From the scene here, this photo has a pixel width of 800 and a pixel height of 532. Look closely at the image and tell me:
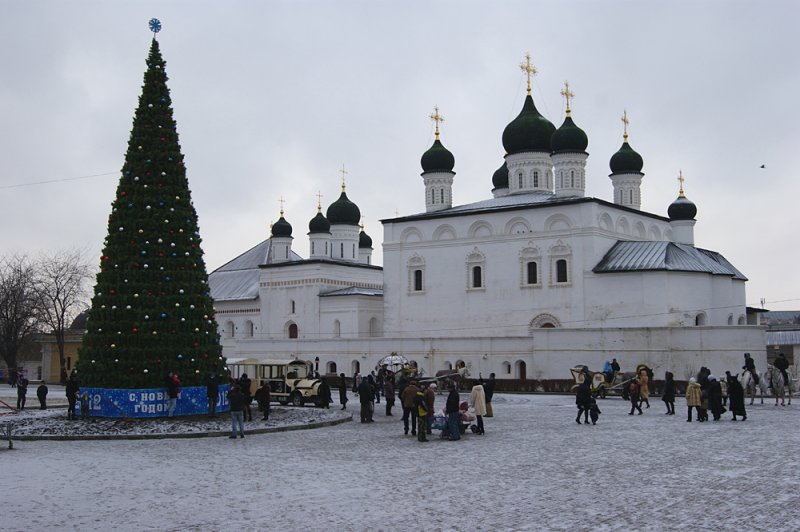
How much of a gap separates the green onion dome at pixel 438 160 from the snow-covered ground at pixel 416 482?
1248 inches

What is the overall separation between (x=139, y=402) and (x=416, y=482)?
9.22 meters

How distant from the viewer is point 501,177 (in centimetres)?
5181

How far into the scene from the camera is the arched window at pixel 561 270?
132 ft

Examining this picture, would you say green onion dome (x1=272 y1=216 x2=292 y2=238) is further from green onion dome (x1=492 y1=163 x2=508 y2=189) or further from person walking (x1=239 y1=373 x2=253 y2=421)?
person walking (x1=239 y1=373 x2=253 y2=421)

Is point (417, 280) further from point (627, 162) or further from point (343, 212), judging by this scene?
point (627, 162)

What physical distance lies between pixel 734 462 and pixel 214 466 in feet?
23.2

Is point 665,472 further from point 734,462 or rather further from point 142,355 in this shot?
point 142,355

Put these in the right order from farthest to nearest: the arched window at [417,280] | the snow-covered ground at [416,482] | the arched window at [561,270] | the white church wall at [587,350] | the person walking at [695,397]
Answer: the arched window at [417,280] < the arched window at [561,270] < the white church wall at [587,350] < the person walking at [695,397] < the snow-covered ground at [416,482]

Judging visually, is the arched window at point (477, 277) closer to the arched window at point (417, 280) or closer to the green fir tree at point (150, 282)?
the arched window at point (417, 280)

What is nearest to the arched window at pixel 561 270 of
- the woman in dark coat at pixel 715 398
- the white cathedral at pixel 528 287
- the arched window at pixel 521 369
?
the white cathedral at pixel 528 287

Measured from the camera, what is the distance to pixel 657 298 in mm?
37438

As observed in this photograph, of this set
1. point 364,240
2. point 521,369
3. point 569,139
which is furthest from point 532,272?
point 364,240

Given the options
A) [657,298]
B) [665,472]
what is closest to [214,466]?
[665,472]

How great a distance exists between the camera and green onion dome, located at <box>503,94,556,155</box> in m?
44.7
